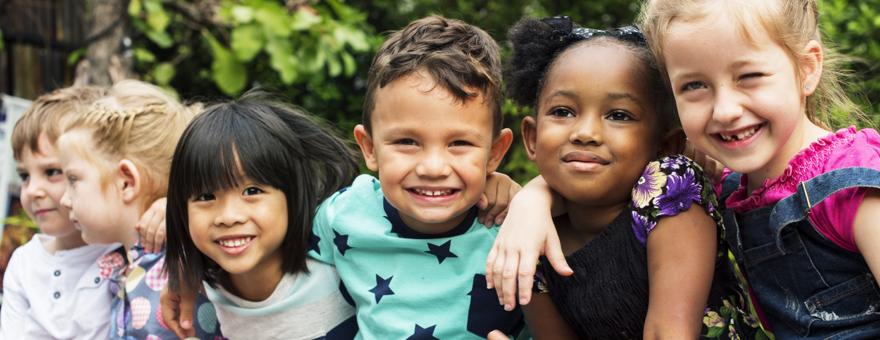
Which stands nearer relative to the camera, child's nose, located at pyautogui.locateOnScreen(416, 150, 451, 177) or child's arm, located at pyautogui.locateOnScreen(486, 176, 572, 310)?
child's arm, located at pyautogui.locateOnScreen(486, 176, 572, 310)

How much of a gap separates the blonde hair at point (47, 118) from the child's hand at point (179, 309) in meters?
1.01

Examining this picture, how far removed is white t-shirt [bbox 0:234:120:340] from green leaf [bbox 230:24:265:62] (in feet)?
6.09

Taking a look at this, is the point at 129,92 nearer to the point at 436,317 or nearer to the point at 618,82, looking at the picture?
the point at 436,317

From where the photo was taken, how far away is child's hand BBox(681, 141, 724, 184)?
1802mm

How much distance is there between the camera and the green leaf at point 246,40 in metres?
4.27

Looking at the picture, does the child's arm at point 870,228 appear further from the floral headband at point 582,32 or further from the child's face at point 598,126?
the floral headband at point 582,32

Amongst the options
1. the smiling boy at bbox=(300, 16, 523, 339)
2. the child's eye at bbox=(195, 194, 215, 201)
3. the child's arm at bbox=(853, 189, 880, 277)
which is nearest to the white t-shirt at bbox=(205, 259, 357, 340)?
the smiling boy at bbox=(300, 16, 523, 339)

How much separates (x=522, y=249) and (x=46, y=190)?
7.22 feet

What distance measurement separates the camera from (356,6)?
17.9 ft

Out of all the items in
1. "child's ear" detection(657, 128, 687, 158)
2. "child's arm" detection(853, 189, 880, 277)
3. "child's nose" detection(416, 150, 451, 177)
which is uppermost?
"child's arm" detection(853, 189, 880, 277)

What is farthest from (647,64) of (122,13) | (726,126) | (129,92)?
(122,13)

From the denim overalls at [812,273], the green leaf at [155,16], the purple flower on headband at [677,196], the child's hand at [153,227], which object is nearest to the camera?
the denim overalls at [812,273]

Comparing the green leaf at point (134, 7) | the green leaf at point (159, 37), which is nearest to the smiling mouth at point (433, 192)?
the green leaf at point (134, 7)

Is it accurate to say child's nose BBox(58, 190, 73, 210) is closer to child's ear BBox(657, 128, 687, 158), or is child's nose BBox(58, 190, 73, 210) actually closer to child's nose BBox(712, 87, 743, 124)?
child's ear BBox(657, 128, 687, 158)
